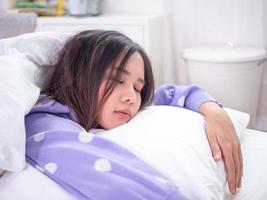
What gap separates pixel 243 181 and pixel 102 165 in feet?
1.07

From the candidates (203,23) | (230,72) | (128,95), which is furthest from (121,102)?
(203,23)

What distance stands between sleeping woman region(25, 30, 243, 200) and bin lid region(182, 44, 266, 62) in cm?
64

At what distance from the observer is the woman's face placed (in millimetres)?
712

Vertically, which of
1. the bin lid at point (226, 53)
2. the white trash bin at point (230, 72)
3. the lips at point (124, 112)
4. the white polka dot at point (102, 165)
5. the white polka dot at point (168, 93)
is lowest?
the white trash bin at point (230, 72)

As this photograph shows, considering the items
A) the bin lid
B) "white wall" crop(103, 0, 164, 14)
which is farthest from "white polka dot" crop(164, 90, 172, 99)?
"white wall" crop(103, 0, 164, 14)

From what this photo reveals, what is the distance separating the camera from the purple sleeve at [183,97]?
832mm

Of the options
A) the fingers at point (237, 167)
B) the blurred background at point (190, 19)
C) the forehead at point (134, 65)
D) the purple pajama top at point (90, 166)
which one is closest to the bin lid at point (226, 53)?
the blurred background at point (190, 19)

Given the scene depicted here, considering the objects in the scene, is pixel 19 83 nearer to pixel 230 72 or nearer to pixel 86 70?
pixel 86 70

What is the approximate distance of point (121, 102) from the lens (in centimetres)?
72

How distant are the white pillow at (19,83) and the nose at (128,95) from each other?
17cm

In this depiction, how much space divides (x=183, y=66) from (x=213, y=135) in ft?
4.32

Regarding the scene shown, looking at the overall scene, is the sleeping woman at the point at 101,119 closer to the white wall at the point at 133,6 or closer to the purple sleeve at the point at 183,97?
the purple sleeve at the point at 183,97

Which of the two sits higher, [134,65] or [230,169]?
[134,65]

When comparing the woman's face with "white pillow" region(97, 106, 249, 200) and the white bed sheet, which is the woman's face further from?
the white bed sheet
